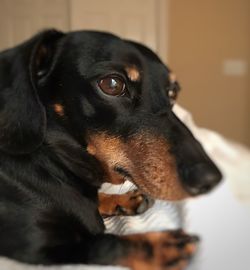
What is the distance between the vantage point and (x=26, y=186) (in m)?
1.02

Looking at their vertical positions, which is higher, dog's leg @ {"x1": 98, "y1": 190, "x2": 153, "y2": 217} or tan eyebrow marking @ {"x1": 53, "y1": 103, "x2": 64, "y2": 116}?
tan eyebrow marking @ {"x1": 53, "y1": 103, "x2": 64, "y2": 116}

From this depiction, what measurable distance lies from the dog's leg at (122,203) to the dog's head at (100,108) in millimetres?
172

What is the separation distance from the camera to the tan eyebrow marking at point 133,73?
0.99 meters

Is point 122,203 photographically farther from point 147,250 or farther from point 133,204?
point 147,250

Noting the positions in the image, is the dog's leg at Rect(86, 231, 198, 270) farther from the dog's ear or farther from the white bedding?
the dog's ear

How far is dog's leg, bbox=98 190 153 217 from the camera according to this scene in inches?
46.1

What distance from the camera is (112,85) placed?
0.98 m

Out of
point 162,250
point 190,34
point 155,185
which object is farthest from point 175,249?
point 190,34

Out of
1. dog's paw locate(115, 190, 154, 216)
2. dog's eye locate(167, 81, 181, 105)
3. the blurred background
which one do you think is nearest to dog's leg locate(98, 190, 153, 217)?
dog's paw locate(115, 190, 154, 216)

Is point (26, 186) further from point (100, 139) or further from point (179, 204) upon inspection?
point (179, 204)

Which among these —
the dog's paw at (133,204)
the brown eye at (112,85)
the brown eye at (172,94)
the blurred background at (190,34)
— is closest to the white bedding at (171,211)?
the dog's paw at (133,204)

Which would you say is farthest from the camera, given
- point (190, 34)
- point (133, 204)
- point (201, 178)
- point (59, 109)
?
point (190, 34)

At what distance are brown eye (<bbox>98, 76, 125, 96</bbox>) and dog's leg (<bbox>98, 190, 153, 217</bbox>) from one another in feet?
1.11

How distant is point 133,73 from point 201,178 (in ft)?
1.08
